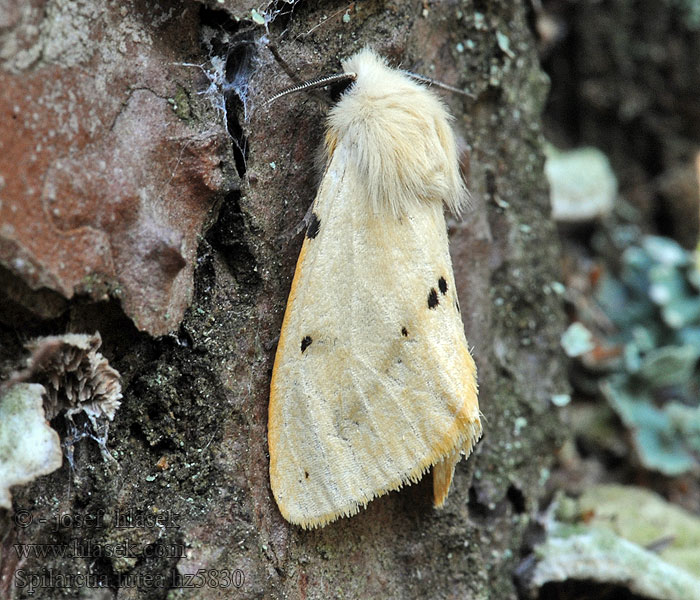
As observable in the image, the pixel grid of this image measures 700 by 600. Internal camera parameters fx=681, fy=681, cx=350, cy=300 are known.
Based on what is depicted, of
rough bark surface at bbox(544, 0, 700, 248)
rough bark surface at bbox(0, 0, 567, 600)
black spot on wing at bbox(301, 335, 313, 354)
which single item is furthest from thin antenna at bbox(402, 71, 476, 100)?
rough bark surface at bbox(544, 0, 700, 248)

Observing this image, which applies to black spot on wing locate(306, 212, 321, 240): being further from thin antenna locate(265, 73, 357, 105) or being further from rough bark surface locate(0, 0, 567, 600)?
thin antenna locate(265, 73, 357, 105)

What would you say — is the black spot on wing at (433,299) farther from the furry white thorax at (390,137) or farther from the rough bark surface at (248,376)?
the rough bark surface at (248,376)

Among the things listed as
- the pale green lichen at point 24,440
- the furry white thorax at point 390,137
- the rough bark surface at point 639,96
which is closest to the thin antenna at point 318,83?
the furry white thorax at point 390,137

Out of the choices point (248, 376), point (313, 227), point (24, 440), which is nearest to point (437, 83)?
point (313, 227)

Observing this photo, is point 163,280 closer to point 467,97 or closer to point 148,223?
point 148,223

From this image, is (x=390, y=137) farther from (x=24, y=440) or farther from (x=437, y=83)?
(x=24, y=440)

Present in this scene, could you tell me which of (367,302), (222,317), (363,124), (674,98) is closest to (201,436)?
(222,317)

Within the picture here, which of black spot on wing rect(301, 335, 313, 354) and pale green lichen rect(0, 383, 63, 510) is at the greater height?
pale green lichen rect(0, 383, 63, 510)
